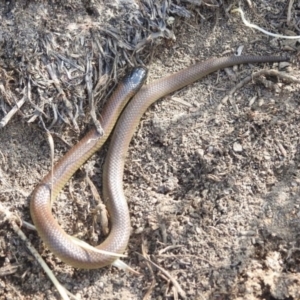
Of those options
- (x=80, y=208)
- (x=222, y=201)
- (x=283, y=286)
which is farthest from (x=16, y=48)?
(x=283, y=286)

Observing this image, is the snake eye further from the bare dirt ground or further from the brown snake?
the bare dirt ground

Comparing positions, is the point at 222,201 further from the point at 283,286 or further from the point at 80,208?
the point at 80,208

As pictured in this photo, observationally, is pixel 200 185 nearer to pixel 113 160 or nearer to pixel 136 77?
pixel 113 160

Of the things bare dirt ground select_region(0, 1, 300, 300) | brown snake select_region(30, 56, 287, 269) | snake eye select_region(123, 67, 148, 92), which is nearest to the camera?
bare dirt ground select_region(0, 1, 300, 300)

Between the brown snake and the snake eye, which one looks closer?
the brown snake

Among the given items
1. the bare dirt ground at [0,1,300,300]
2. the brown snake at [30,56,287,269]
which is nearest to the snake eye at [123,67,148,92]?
the brown snake at [30,56,287,269]

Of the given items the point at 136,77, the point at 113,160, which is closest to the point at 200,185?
the point at 113,160

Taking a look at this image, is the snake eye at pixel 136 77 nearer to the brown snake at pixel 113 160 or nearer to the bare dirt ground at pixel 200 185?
the brown snake at pixel 113 160
